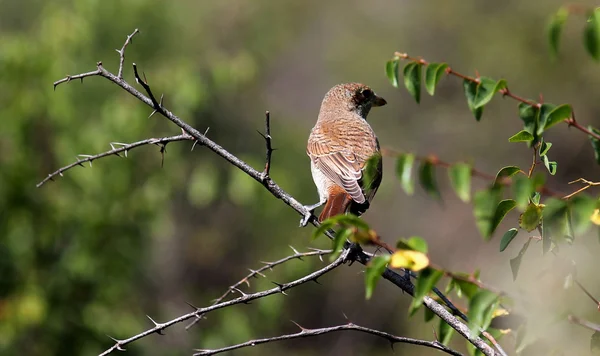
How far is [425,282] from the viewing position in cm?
194

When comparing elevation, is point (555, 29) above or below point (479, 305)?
A: above

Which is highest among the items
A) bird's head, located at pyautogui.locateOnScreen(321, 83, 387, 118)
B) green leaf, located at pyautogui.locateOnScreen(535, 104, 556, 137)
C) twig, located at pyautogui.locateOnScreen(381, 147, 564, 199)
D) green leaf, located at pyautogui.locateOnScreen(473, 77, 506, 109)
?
bird's head, located at pyautogui.locateOnScreen(321, 83, 387, 118)

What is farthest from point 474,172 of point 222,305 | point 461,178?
point 222,305

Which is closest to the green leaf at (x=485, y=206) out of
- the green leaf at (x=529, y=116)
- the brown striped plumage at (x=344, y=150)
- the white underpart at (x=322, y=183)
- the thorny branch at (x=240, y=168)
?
the green leaf at (x=529, y=116)

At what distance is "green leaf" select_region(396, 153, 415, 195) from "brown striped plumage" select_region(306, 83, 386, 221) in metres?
2.03

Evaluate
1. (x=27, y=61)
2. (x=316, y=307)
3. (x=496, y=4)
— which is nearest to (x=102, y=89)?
(x=27, y=61)

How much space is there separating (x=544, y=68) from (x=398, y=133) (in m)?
3.33

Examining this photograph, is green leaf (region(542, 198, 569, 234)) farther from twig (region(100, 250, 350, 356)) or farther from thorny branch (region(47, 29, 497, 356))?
twig (region(100, 250, 350, 356))

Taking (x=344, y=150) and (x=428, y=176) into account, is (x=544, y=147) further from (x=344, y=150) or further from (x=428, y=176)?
(x=344, y=150)

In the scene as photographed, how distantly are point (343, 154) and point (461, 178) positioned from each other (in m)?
3.09

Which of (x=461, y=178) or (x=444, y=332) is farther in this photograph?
(x=444, y=332)

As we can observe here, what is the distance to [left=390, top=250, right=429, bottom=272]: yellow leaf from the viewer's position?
6.35 feet

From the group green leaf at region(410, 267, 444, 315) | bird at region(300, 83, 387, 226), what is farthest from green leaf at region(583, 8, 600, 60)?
bird at region(300, 83, 387, 226)

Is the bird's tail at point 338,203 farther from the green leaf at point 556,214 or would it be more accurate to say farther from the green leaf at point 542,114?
the green leaf at point 556,214
